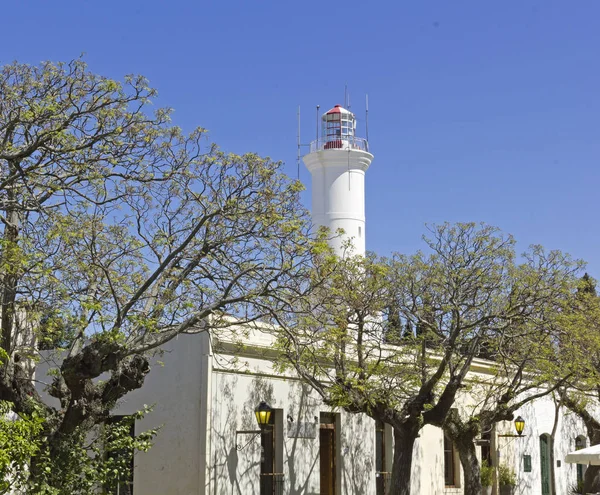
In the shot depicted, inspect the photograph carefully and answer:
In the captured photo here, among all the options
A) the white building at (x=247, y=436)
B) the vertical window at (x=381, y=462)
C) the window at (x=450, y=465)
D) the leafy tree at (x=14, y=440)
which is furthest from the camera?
the window at (x=450, y=465)

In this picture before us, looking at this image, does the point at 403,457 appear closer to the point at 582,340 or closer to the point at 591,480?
the point at 582,340

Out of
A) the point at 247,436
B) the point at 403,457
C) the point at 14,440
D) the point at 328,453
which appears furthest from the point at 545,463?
the point at 14,440

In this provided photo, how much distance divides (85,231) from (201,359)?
5300 millimetres

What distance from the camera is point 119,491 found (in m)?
19.4

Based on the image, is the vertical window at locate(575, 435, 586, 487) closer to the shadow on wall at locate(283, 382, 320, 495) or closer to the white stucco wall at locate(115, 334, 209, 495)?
the shadow on wall at locate(283, 382, 320, 495)

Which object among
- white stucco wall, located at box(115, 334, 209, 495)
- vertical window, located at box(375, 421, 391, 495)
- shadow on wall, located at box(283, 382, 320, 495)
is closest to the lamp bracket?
white stucco wall, located at box(115, 334, 209, 495)

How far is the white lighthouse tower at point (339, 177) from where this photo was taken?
32781mm

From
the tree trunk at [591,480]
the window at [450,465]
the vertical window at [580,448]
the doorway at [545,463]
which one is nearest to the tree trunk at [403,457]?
the window at [450,465]

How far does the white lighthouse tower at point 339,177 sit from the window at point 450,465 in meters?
8.35

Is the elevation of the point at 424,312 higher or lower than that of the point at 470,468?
higher

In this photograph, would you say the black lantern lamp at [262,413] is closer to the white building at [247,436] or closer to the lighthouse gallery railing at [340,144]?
the white building at [247,436]

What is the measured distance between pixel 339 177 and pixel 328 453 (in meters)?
13.3

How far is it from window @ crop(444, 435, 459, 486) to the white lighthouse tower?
835 cm

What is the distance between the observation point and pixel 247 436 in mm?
19453
